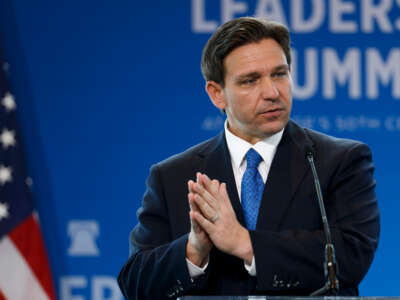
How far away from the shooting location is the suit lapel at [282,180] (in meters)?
2.03

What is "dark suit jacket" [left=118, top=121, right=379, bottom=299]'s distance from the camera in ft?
6.22

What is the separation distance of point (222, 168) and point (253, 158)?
0.11m

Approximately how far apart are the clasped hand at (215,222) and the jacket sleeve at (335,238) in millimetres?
46

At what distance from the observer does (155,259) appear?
2.03 meters

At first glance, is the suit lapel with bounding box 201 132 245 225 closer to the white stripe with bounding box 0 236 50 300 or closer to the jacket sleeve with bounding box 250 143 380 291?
the jacket sleeve with bounding box 250 143 380 291

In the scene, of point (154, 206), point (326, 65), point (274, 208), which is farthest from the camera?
point (326, 65)

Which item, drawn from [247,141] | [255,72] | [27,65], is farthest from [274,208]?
[27,65]

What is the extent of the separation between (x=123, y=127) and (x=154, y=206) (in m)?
1.70

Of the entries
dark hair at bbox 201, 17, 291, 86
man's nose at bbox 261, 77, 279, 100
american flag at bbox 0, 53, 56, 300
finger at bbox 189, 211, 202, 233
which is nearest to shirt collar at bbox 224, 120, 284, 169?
man's nose at bbox 261, 77, 279, 100

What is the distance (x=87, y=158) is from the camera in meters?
3.82

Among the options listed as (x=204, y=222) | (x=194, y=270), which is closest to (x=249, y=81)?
(x=204, y=222)

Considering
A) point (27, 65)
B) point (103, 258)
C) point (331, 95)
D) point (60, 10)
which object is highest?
point (60, 10)

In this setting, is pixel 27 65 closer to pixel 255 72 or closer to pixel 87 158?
pixel 87 158

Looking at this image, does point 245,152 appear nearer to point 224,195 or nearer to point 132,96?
point 224,195
